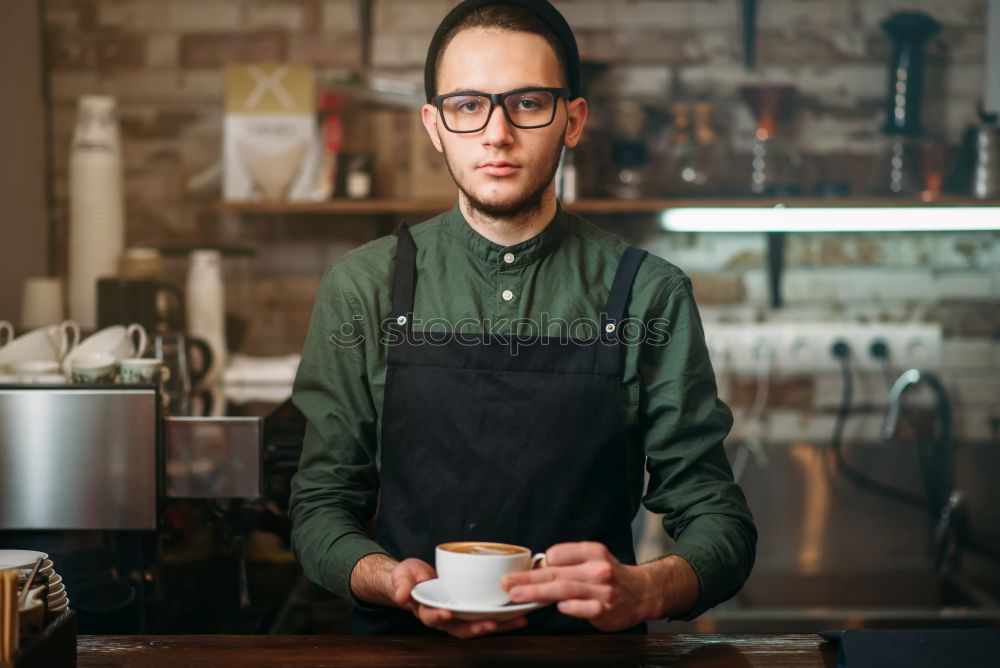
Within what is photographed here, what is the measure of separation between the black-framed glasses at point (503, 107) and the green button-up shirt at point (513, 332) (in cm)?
16

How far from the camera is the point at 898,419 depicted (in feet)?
9.83

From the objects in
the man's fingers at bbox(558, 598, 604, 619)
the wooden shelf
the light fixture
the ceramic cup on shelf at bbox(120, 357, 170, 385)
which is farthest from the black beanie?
the light fixture

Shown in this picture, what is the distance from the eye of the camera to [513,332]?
1.47 metres

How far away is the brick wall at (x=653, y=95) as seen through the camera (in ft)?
9.77

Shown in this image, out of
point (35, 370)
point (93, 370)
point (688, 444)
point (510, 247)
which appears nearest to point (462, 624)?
point (688, 444)

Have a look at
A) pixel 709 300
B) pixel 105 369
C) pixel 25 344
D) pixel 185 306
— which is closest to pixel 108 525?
pixel 105 369

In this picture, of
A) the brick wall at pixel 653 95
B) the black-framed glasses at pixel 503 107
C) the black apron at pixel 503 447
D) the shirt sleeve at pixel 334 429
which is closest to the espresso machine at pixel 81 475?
the shirt sleeve at pixel 334 429

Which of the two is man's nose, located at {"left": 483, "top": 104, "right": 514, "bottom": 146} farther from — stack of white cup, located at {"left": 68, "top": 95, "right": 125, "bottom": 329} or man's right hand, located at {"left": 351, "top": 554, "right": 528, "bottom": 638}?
stack of white cup, located at {"left": 68, "top": 95, "right": 125, "bottom": 329}

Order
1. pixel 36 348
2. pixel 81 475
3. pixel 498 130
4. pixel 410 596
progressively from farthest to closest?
1. pixel 36 348
2. pixel 81 475
3. pixel 498 130
4. pixel 410 596

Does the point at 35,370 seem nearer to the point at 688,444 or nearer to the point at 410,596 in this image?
the point at 410,596

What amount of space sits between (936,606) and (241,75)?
94.0 inches

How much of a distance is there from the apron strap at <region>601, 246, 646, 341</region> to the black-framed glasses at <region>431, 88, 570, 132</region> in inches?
9.2

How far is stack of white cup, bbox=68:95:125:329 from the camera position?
2.47 m

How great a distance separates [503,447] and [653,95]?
1.84 meters
